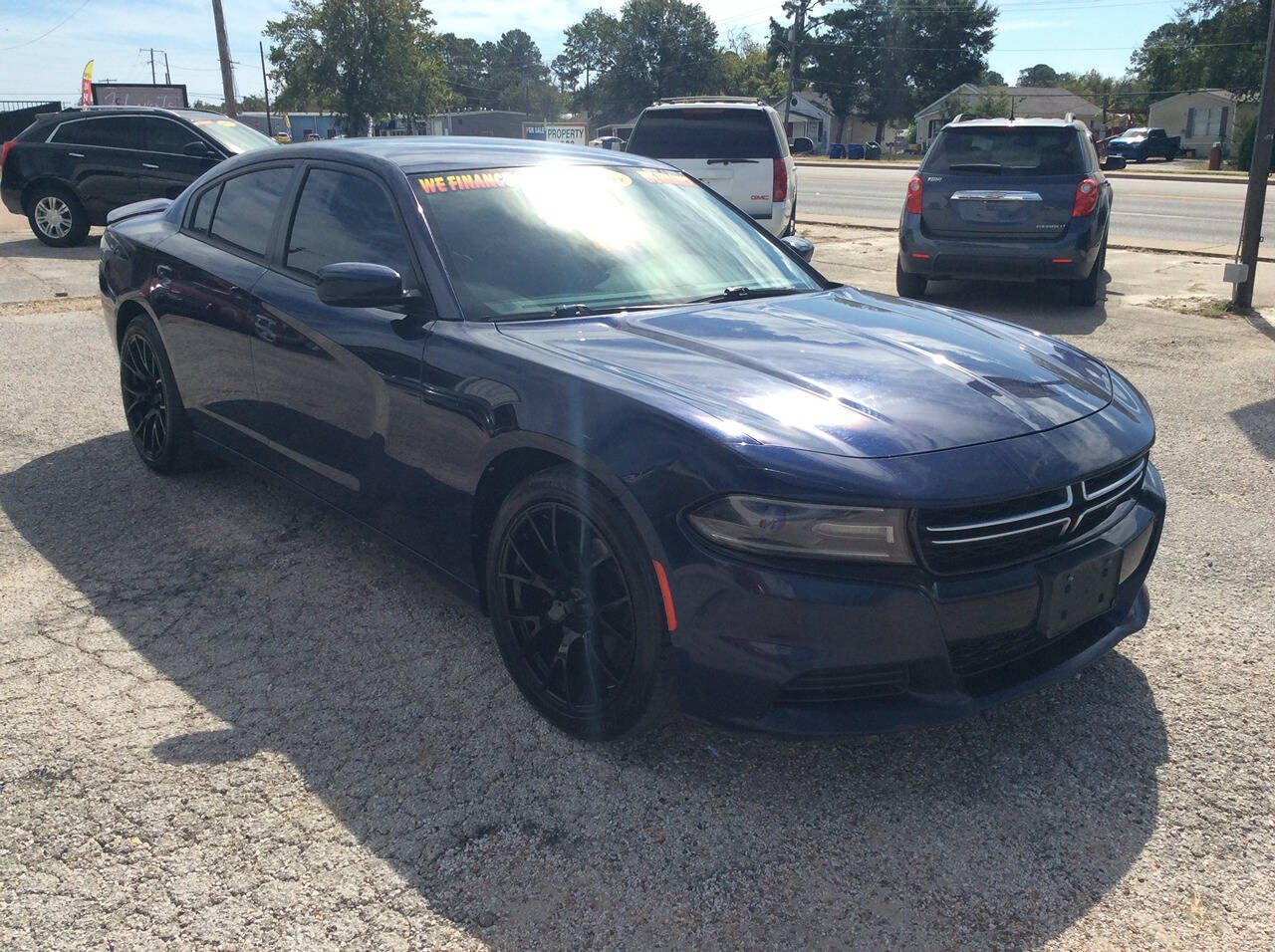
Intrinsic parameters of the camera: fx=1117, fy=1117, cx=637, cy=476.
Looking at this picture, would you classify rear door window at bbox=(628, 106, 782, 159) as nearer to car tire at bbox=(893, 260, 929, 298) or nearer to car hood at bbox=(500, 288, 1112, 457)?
car tire at bbox=(893, 260, 929, 298)

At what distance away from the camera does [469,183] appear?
3.77 meters

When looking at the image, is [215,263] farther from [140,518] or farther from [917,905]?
[917,905]

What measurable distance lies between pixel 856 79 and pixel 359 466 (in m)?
104

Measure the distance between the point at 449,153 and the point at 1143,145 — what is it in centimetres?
5693

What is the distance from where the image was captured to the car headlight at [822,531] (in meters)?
2.49

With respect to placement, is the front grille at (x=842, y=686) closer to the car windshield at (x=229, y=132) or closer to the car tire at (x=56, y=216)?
the car windshield at (x=229, y=132)

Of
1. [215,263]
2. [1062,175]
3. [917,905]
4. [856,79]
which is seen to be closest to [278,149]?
[215,263]

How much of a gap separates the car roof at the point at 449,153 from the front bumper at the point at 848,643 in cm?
201

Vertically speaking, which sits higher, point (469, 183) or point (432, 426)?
point (469, 183)

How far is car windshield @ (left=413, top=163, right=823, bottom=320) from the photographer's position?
3.52 m

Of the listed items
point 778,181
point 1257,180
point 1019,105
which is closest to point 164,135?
point 778,181

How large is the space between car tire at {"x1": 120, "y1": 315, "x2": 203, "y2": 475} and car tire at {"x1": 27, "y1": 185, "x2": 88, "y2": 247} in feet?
36.0

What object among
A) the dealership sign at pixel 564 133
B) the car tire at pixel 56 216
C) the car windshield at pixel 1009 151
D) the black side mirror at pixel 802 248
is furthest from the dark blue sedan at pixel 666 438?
the dealership sign at pixel 564 133

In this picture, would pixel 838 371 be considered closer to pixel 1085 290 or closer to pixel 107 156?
pixel 1085 290
